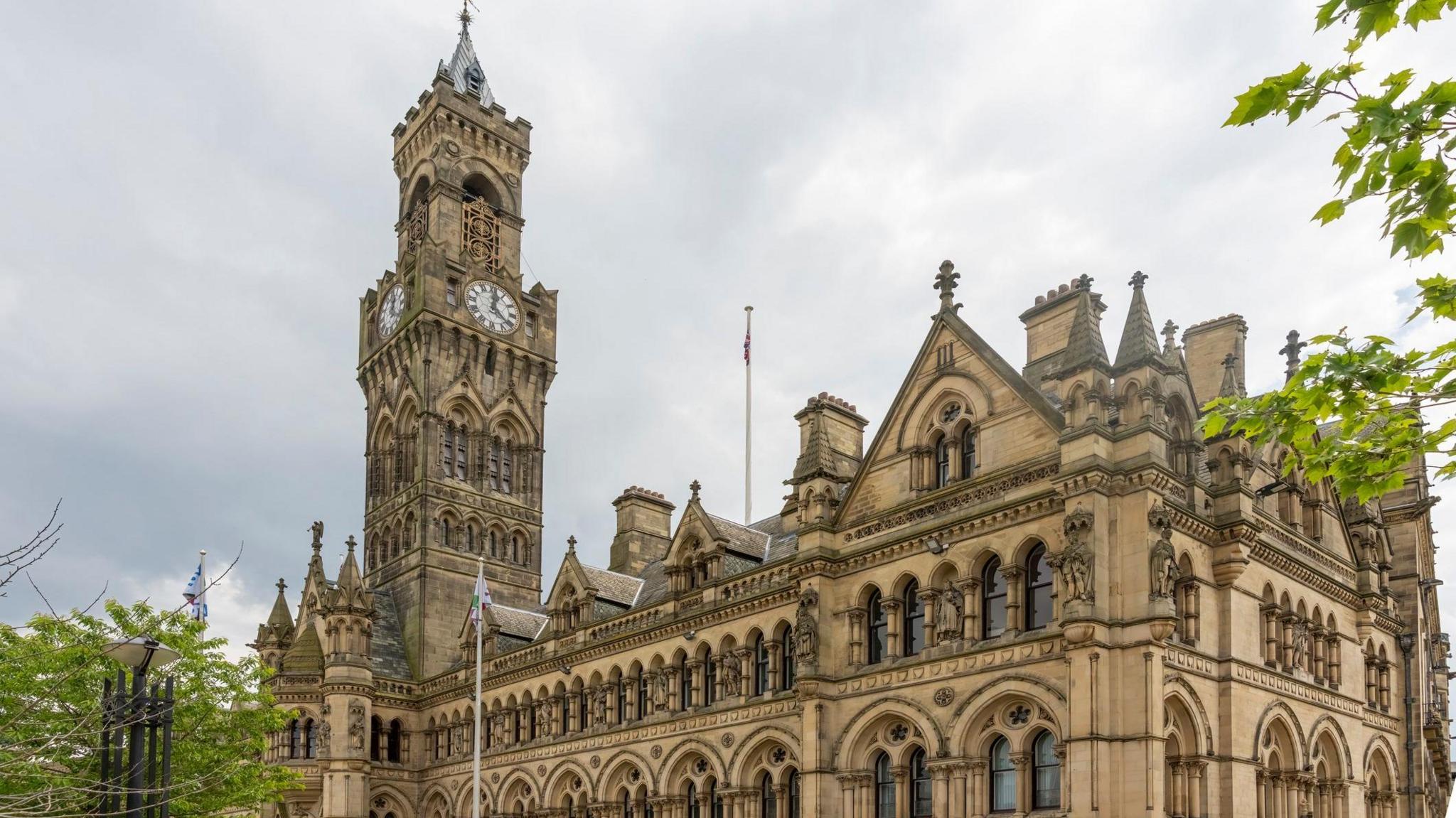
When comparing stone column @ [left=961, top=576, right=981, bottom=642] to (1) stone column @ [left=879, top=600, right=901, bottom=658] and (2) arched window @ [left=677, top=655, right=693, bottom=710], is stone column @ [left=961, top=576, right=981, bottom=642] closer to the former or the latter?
(1) stone column @ [left=879, top=600, right=901, bottom=658]

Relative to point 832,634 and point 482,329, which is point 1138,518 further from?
point 482,329

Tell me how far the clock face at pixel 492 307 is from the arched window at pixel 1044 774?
35.7 m

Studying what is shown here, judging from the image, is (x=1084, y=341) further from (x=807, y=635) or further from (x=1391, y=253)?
(x=1391, y=253)

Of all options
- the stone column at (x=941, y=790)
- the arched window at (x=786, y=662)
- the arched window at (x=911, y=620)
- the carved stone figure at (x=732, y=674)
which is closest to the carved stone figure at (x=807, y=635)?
the arched window at (x=786, y=662)

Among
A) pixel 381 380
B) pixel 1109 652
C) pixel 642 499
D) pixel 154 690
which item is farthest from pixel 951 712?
pixel 381 380

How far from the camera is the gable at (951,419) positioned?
27.0 meters

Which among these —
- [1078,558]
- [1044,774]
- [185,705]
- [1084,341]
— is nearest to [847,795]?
[1044,774]

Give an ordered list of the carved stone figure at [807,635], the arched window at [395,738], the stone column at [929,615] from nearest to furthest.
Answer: the stone column at [929,615] < the carved stone figure at [807,635] < the arched window at [395,738]

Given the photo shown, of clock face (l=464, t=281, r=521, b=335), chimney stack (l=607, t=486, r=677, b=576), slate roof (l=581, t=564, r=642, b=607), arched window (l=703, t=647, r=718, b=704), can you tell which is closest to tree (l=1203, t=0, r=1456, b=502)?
arched window (l=703, t=647, r=718, b=704)

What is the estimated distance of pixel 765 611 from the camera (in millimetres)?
33219

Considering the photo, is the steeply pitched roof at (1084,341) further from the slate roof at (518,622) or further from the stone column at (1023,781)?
the slate roof at (518,622)

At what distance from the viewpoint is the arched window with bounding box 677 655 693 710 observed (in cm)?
3606

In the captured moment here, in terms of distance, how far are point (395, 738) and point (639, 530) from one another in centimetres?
1238

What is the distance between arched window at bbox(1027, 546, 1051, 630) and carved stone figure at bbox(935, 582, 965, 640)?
5.15 feet
